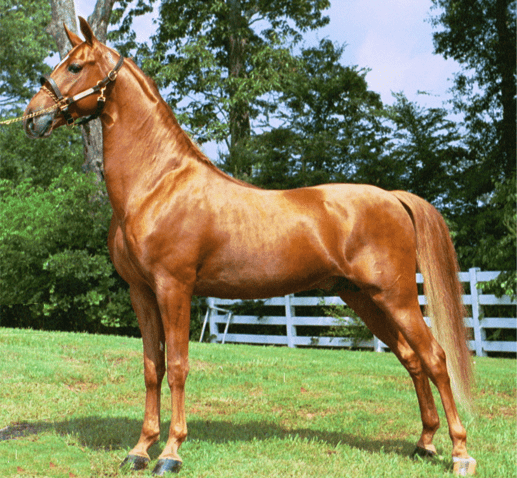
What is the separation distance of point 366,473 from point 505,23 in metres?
14.2

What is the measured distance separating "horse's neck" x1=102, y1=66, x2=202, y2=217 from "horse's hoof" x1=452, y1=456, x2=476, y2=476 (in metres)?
2.77

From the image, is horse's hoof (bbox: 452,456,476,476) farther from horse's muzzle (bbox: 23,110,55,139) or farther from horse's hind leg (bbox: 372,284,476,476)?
horse's muzzle (bbox: 23,110,55,139)

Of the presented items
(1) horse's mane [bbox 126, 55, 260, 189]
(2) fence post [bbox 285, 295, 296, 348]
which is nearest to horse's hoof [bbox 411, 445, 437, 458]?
(1) horse's mane [bbox 126, 55, 260, 189]

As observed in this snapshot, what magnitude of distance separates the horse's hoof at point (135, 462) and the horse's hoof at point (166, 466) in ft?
0.54

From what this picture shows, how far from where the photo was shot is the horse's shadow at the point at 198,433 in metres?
4.42

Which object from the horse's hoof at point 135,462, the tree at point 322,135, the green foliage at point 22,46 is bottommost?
the horse's hoof at point 135,462

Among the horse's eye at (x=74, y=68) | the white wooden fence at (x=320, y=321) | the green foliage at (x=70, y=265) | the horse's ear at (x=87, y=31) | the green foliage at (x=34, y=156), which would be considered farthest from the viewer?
the green foliage at (x=34, y=156)

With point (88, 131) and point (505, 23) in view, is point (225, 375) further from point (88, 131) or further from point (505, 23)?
point (505, 23)

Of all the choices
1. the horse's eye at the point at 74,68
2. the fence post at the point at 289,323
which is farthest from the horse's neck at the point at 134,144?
the fence post at the point at 289,323

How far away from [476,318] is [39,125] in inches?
363

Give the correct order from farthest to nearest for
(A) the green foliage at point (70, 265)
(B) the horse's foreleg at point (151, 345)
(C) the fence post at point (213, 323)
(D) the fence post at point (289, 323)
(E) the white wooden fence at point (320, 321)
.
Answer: (C) the fence post at point (213, 323) < (D) the fence post at point (289, 323) < (A) the green foliage at point (70, 265) < (E) the white wooden fence at point (320, 321) < (B) the horse's foreleg at point (151, 345)

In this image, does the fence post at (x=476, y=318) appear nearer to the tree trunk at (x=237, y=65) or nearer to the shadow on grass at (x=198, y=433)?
the shadow on grass at (x=198, y=433)

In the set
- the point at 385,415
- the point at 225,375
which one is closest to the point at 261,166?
the point at 225,375

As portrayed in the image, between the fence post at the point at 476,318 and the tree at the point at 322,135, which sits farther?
A: the tree at the point at 322,135
